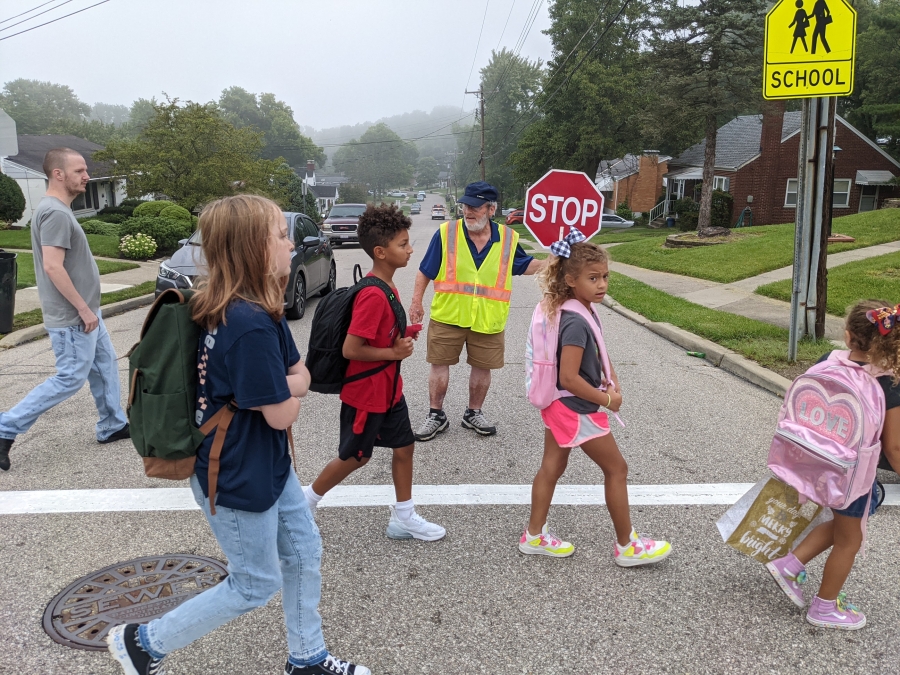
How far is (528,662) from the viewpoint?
2.66 meters

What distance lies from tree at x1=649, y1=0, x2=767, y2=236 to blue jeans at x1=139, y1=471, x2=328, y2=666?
2748 cm

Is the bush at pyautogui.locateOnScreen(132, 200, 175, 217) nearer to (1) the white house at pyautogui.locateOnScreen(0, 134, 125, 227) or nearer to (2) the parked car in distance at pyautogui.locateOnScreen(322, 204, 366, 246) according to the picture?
(2) the parked car in distance at pyautogui.locateOnScreen(322, 204, 366, 246)

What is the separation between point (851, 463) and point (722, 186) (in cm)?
3941

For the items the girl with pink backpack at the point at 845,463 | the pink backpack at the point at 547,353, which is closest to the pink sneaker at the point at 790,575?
the girl with pink backpack at the point at 845,463

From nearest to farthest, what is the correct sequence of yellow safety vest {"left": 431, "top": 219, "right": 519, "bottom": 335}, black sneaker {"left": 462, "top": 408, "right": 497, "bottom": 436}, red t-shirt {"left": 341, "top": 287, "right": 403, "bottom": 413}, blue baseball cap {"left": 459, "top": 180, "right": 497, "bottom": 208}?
red t-shirt {"left": 341, "top": 287, "right": 403, "bottom": 413}
blue baseball cap {"left": 459, "top": 180, "right": 497, "bottom": 208}
yellow safety vest {"left": 431, "top": 219, "right": 519, "bottom": 335}
black sneaker {"left": 462, "top": 408, "right": 497, "bottom": 436}

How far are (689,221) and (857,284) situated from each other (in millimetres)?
25801

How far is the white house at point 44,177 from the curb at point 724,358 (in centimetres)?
2883

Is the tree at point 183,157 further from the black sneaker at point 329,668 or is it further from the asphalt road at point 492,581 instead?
the black sneaker at point 329,668

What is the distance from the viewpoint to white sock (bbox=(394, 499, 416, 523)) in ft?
11.8

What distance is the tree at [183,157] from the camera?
23516 mm

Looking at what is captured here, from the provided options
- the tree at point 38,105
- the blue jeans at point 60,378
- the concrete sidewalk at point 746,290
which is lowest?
the concrete sidewalk at point 746,290

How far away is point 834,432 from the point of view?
8.80 feet

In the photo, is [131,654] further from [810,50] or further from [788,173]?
[788,173]

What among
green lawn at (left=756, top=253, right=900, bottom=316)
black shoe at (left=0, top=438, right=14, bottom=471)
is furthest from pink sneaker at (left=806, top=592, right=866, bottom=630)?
green lawn at (left=756, top=253, right=900, bottom=316)
